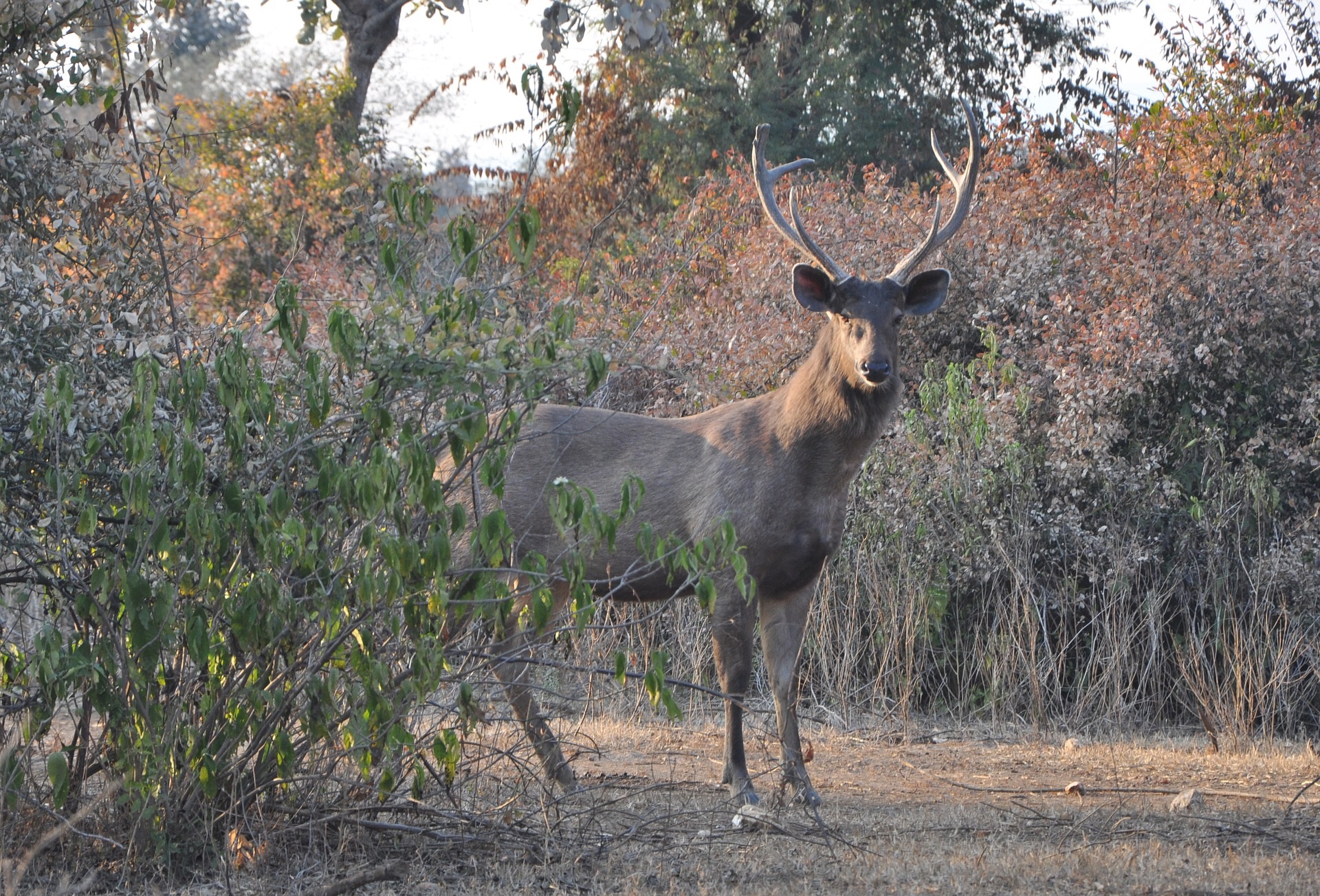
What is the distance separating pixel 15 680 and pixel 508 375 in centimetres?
193

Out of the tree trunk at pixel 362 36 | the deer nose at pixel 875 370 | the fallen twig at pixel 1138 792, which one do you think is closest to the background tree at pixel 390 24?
the tree trunk at pixel 362 36

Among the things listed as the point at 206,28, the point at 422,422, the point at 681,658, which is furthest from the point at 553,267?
the point at 206,28

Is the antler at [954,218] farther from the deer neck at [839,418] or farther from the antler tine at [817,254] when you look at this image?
the deer neck at [839,418]

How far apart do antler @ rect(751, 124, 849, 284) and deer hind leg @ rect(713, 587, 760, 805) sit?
1674 millimetres

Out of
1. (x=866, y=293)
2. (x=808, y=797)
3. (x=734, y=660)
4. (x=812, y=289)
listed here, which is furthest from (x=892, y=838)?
(x=812, y=289)

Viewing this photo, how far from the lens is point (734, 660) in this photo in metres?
6.27

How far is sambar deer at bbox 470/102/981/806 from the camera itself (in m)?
6.20

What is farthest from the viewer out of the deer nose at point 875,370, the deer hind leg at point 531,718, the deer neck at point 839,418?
the deer neck at point 839,418

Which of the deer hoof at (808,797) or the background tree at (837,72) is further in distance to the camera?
the background tree at (837,72)

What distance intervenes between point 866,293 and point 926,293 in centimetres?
51

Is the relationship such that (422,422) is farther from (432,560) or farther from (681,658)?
(681,658)

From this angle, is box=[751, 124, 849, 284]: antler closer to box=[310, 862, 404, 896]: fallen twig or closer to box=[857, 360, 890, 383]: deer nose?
box=[857, 360, 890, 383]: deer nose

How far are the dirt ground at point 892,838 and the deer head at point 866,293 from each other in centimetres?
192

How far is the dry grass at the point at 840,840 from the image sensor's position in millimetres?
4469
